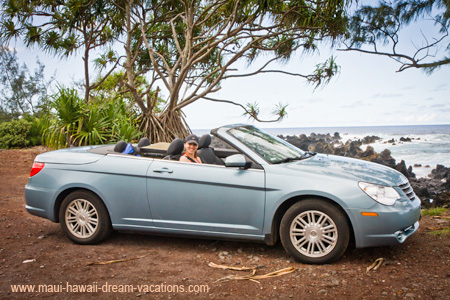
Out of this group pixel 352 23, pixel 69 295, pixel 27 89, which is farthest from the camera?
pixel 27 89

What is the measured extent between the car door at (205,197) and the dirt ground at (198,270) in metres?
0.38

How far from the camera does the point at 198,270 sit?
13.5 ft

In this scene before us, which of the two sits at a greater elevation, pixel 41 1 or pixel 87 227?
pixel 41 1

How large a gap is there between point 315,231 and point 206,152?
5.37ft

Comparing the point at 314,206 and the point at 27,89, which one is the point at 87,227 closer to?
the point at 314,206

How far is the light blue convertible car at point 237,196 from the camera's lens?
3994 millimetres

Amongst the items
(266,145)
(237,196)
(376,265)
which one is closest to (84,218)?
(237,196)

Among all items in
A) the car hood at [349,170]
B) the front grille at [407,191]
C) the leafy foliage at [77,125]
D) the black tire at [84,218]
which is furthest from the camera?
the leafy foliage at [77,125]

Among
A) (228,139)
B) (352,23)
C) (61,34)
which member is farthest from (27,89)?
(228,139)

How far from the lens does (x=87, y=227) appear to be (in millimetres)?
4980

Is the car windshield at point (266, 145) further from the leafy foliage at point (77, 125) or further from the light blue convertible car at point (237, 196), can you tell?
the leafy foliage at point (77, 125)

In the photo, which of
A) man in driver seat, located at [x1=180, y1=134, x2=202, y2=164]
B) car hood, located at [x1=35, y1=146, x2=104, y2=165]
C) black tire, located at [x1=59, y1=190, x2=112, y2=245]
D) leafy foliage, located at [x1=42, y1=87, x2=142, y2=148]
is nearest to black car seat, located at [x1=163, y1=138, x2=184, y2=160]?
man in driver seat, located at [x1=180, y1=134, x2=202, y2=164]

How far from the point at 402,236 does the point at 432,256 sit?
627mm

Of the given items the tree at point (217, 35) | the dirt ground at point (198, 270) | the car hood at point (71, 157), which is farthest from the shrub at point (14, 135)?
the car hood at point (71, 157)
